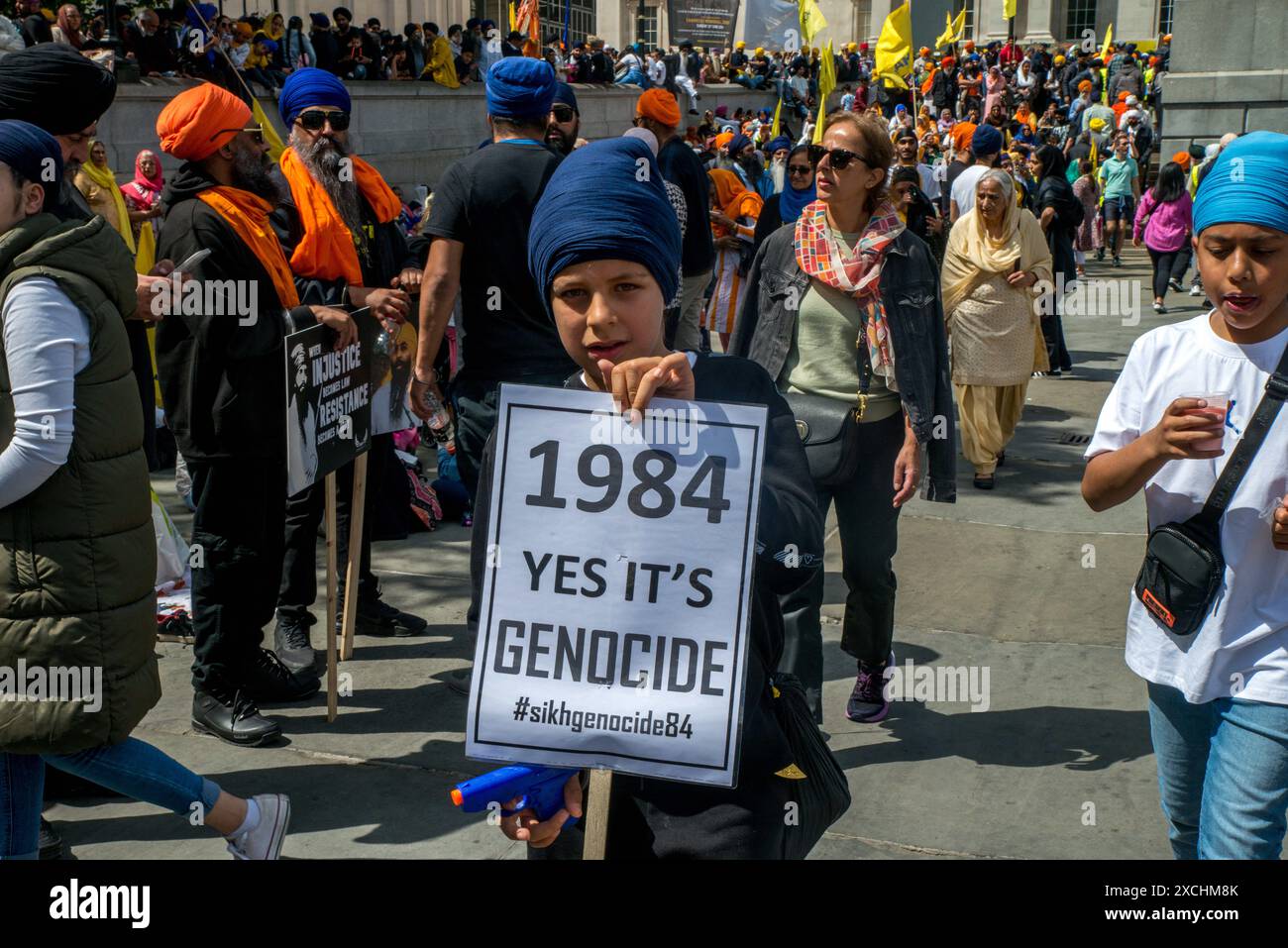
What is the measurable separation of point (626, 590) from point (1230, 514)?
140 centimetres

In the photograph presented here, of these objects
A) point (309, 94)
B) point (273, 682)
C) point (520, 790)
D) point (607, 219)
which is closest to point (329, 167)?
point (309, 94)

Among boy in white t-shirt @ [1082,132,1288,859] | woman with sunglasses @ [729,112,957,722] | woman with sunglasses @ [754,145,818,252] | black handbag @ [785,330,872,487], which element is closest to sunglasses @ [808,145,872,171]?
→ woman with sunglasses @ [729,112,957,722]

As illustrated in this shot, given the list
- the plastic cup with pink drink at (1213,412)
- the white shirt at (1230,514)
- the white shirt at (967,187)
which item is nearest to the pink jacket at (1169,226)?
the white shirt at (967,187)

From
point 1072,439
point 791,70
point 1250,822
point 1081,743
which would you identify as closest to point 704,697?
point 1250,822

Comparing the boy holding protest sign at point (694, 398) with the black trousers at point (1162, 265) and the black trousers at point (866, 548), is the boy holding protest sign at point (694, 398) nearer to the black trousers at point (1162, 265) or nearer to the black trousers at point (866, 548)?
the black trousers at point (866, 548)

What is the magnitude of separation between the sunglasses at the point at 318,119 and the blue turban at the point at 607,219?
3.33 m

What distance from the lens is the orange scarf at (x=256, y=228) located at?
4.71 meters

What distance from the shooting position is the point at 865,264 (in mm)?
4676

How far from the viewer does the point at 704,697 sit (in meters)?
2.25

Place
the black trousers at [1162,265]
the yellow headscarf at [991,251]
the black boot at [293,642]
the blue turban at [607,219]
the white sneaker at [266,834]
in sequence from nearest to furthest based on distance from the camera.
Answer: the blue turban at [607,219] → the white sneaker at [266,834] → the black boot at [293,642] → the yellow headscarf at [991,251] → the black trousers at [1162,265]

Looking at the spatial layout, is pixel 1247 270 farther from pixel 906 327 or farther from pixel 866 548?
pixel 866 548

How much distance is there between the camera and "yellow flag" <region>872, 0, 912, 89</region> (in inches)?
711

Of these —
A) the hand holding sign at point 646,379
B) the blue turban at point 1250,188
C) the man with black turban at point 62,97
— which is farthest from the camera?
the man with black turban at point 62,97

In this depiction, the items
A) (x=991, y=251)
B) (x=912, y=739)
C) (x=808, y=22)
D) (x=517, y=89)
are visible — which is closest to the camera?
(x=912, y=739)
